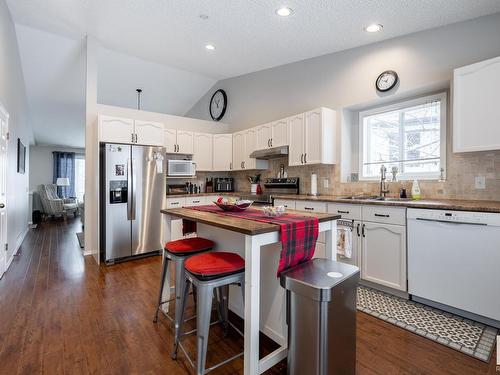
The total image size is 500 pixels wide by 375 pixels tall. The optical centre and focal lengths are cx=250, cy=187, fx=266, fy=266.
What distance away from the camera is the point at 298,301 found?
136 centimetres

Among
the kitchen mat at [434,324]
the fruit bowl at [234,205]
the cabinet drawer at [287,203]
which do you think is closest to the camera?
the kitchen mat at [434,324]

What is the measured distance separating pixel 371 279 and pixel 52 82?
6467 mm

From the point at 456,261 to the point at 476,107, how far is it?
132 centimetres

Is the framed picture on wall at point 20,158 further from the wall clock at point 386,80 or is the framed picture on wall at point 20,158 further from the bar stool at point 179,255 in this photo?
the wall clock at point 386,80

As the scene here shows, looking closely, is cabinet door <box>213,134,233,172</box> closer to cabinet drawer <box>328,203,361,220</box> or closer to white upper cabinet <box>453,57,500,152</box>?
cabinet drawer <box>328,203,361,220</box>

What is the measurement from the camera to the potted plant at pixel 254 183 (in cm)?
473

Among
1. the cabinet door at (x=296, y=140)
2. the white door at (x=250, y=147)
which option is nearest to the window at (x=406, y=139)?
the cabinet door at (x=296, y=140)

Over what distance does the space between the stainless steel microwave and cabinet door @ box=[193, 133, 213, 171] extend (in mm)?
210

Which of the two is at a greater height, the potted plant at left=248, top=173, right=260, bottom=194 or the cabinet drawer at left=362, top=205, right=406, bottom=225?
the potted plant at left=248, top=173, right=260, bottom=194

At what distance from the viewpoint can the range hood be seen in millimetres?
3990

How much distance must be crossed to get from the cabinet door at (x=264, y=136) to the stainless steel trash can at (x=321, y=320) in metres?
3.08

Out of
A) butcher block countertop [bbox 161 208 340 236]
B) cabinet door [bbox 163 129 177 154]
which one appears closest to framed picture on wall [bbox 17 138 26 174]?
cabinet door [bbox 163 129 177 154]

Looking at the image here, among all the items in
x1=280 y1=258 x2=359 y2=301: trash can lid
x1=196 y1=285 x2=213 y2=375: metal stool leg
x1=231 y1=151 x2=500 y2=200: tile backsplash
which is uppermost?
x1=231 y1=151 x2=500 y2=200: tile backsplash

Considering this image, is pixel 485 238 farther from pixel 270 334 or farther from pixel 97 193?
pixel 97 193
